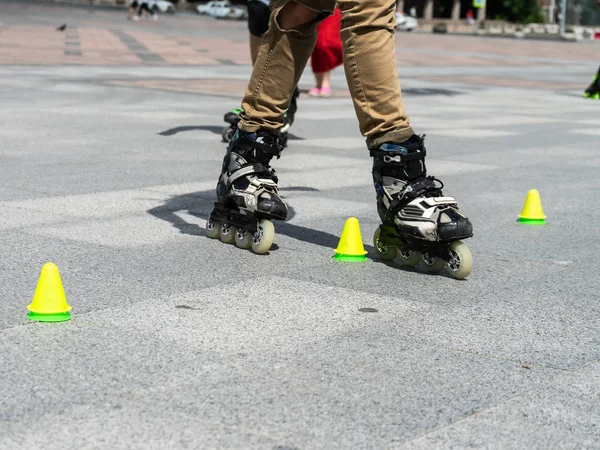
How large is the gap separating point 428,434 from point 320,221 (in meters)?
2.89

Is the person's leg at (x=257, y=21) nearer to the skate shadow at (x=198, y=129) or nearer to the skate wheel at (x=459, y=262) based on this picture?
the skate shadow at (x=198, y=129)

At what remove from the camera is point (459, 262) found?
395cm

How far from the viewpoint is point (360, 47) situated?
4.10m

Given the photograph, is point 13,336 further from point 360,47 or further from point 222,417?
point 360,47

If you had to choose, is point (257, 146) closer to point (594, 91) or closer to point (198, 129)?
point (198, 129)

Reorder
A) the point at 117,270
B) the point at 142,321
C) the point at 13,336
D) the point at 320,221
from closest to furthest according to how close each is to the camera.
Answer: the point at 13,336, the point at 142,321, the point at 117,270, the point at 320,221

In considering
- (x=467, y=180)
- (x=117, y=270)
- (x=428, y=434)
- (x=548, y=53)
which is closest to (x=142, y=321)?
(x=117, y=270)

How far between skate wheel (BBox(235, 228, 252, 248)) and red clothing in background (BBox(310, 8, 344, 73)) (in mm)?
7733

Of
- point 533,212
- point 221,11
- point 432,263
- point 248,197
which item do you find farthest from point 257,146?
point 221,11

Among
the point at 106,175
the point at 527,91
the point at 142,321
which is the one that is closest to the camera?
the point at 142,321

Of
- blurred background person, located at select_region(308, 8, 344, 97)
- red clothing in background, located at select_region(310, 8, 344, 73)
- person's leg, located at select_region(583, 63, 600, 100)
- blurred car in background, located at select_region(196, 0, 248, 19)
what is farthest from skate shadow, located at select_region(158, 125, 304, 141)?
blurred car in background, located at select_region(196, 0, 248, 19)

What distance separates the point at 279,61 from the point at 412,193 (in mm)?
843

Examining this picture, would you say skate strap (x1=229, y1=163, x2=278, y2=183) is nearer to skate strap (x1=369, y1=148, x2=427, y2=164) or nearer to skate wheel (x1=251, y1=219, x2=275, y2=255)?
skate wheel (x1=251, y1=219, x2=275, y2=255)

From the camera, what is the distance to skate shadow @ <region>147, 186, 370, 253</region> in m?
4.77
